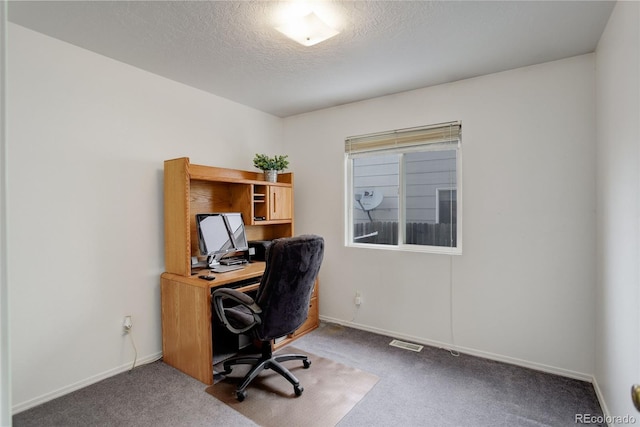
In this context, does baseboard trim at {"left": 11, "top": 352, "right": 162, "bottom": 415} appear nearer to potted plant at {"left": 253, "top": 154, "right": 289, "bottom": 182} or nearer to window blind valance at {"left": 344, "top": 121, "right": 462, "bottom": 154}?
potted plant at {"left": 253, "top": 154, "right": 289, "bottom": 182}

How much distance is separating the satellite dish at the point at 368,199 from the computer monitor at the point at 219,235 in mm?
1293

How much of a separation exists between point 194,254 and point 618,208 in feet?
9.97

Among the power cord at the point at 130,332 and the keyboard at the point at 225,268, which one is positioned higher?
the keyboard at the point at 225,268

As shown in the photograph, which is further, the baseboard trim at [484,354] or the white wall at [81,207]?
the baseboard trim at [484,354]

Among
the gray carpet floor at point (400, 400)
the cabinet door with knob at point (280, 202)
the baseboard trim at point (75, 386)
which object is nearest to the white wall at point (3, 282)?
the gray carpet floor at point (400, 400)

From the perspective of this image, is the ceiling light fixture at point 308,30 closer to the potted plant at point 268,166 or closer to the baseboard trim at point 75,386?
the potted plant at point 268,166

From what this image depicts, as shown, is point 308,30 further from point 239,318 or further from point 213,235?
point 239,318

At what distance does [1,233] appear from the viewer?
0.47m

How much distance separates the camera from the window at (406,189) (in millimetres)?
2957

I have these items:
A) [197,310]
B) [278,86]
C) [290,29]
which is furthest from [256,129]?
[197,310]

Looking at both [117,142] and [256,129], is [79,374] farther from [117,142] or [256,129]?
[256,129]

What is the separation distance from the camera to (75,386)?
2.25 meters

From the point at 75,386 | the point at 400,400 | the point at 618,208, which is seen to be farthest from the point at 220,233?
the point at 618,208

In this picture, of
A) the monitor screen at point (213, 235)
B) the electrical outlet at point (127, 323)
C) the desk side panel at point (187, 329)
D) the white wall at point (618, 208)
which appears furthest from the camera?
the monitor screen at point (213, 235)
